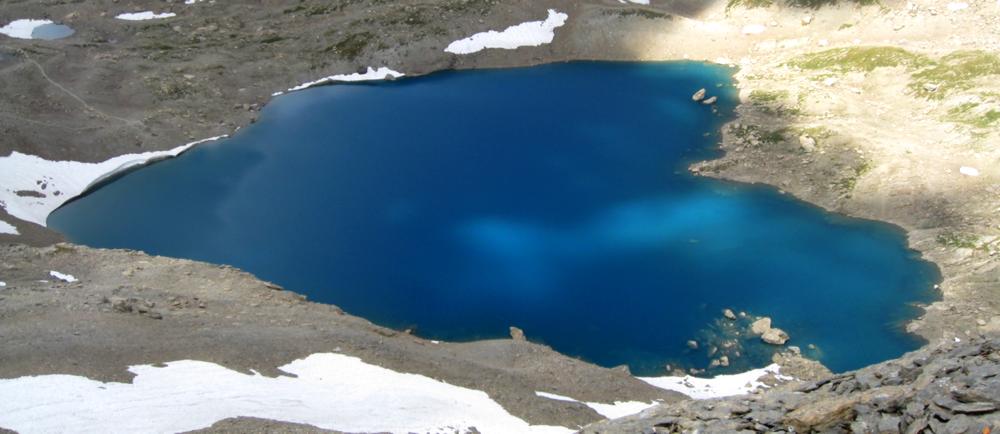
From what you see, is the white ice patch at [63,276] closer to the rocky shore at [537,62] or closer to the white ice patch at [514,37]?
the rocky shore at [537,62]

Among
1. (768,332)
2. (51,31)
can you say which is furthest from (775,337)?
(51,31)

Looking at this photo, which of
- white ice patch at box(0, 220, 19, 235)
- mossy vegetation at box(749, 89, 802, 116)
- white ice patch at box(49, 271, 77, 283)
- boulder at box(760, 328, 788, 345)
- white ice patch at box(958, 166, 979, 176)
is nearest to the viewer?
white ice patch at box(49, 271, 77, 283)

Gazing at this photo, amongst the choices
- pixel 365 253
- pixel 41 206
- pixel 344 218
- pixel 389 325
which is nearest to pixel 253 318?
pixel 389 325

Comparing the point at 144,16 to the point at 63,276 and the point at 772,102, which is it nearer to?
the point at 63,276

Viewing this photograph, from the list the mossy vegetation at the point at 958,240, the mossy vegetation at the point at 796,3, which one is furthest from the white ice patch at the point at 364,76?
the mossy vegetation at the point at 958,240

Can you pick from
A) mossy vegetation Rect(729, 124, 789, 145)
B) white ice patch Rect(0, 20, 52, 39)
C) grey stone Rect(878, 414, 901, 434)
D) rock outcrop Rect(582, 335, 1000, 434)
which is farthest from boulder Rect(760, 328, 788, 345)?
white ice patch Rect(0, 20, 52, 39)

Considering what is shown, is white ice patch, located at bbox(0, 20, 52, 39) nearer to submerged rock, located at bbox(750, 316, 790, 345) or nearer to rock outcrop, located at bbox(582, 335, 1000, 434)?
submerged rock, located at bbox(750, 316, 790, 345)
